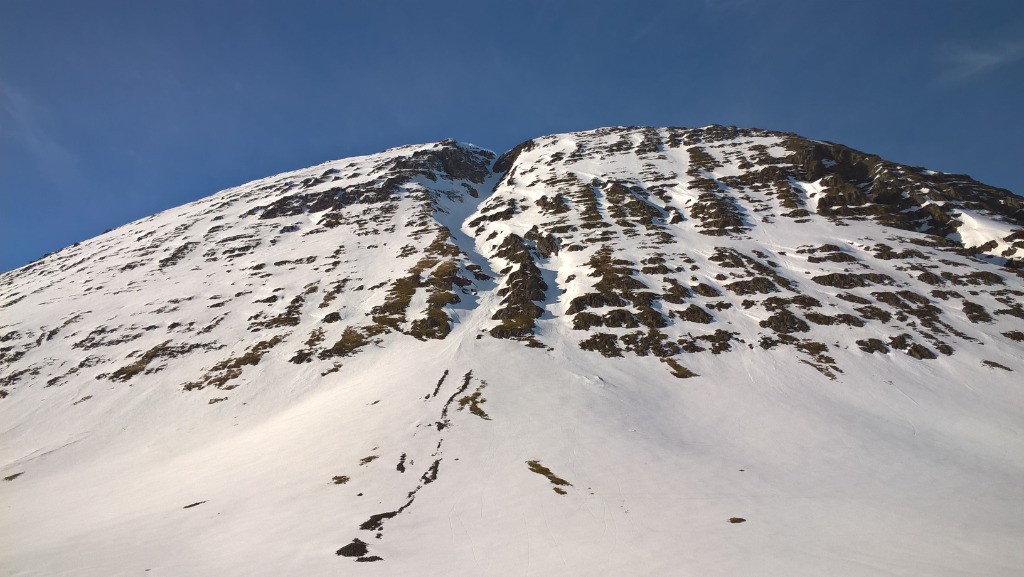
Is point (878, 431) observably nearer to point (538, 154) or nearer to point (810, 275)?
point (810, 275)

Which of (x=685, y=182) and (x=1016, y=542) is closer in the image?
(x=1016, y=542)

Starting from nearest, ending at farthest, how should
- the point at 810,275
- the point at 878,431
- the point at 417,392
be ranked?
1. the point at 878,431
2. the point at 417,392
3. the point at 810,275

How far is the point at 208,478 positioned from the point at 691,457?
37363 mm

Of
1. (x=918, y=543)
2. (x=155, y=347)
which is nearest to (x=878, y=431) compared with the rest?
(x=918, y=543)

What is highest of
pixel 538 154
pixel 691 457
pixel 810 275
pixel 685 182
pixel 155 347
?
pixel 538 154

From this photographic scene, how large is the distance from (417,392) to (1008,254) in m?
98.7

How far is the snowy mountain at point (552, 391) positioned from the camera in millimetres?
22625

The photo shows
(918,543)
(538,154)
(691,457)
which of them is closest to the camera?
(918,543)

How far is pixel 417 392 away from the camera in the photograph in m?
44.4

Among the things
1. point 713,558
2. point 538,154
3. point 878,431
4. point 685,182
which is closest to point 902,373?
point 878,431

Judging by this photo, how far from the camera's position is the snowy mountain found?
22.6 m

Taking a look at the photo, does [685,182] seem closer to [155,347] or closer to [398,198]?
[398,198]

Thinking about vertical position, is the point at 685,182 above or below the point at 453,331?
above

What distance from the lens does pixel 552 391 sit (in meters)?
44.6
